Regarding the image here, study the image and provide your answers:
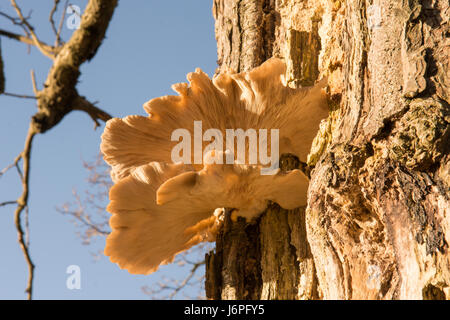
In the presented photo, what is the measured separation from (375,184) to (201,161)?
104cm

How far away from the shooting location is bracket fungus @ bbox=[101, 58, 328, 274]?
2246mm

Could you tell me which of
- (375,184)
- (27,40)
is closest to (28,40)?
(27,40)

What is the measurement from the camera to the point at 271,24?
3223mm

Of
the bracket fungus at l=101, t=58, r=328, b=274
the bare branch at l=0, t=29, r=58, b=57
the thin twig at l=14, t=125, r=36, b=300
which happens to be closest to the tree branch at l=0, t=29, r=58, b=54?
the bare branch at l=0, t=29, r=58, b=57

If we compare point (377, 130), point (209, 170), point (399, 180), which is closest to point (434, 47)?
point (377, 130)

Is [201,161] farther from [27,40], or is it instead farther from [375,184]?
[27,40]

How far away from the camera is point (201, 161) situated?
2592mm

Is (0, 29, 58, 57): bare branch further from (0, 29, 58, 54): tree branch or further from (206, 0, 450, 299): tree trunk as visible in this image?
(206, 0, 450, 299): tree trunk

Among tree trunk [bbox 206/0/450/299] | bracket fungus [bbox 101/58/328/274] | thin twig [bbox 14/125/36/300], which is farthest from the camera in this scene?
thin twig [bbox 14/125/36/300]

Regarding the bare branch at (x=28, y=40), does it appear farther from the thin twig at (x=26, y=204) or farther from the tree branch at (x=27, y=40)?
the thin twig at (x=26, y=204)

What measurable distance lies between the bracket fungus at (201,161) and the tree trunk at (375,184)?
21 centimetres

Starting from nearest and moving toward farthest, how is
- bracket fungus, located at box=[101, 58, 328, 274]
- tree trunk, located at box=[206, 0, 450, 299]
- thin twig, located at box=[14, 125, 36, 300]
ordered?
tree trunk, located at box=[206, 0, 450, 299]
bracket fungus, located at box=[101, 58, 328, 274]
thin twig, located at box=[14, 125, 36, 300]

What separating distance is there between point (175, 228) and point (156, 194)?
38 cm

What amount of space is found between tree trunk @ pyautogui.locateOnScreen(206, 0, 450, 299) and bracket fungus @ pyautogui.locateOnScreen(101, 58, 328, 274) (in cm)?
21
